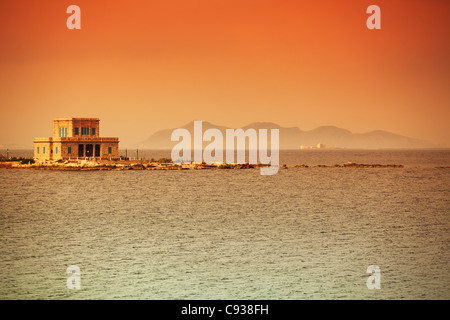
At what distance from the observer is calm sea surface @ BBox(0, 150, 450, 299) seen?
25.5 meters

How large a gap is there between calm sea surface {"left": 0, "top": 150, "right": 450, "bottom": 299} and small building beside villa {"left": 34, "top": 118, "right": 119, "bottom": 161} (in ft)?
91.6

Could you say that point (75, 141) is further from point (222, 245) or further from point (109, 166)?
point (222, 245)

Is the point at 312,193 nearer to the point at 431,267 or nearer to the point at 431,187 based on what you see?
the point at 431,187

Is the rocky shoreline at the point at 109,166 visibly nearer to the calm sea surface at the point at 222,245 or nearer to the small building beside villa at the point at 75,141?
the small building beside villa at the point at 75,141

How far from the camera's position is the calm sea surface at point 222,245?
25.5 metres

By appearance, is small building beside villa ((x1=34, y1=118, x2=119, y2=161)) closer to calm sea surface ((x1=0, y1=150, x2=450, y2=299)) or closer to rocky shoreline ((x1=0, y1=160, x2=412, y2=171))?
rocky shoreline ((x1=0, y1=160, x2=412, y2=171))

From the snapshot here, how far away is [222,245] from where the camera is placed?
3622cm

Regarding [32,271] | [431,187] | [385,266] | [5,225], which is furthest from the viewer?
[431,187]

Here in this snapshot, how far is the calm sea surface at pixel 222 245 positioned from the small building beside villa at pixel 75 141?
2791cm

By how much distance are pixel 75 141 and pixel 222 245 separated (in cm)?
7159

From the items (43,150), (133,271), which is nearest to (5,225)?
(133,271)

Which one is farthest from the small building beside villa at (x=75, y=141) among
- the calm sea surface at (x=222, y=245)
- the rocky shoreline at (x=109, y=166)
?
the calm sea surface at (x=222, y=245)
